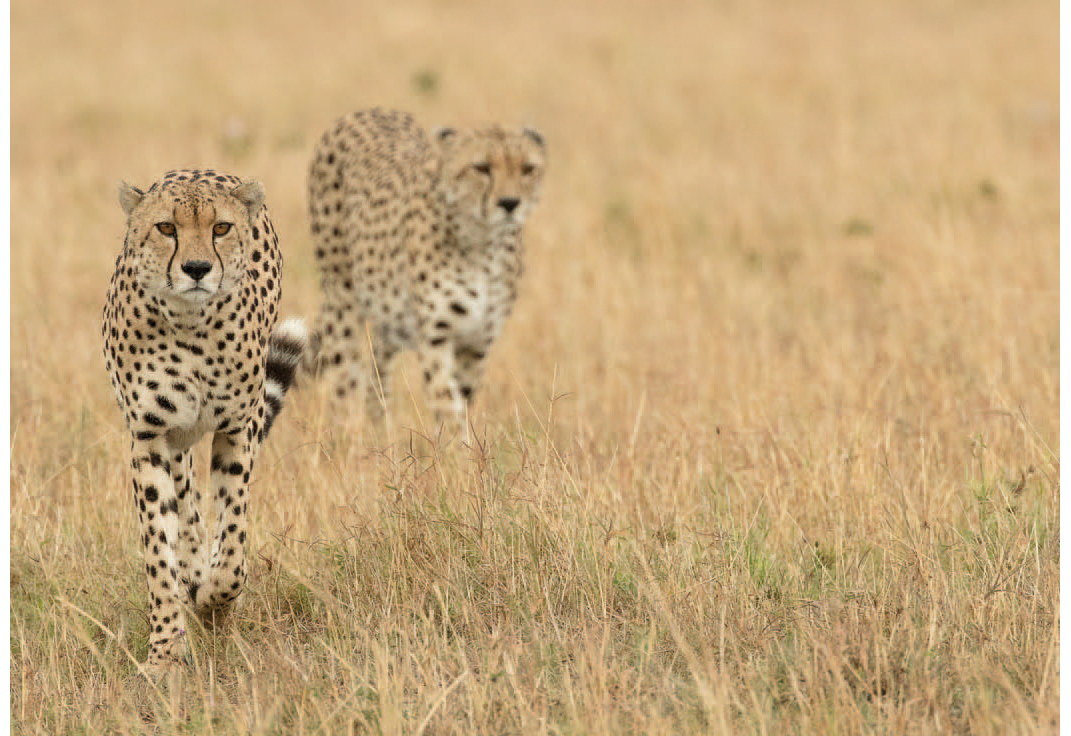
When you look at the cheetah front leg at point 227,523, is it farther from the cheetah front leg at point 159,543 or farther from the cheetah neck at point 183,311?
the cheetah neck at point 183,311

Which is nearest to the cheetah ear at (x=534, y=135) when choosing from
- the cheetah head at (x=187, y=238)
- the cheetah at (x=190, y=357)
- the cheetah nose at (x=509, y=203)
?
the cheetah nose at (x=509, y=203)

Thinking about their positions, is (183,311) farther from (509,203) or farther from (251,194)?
(509,203)

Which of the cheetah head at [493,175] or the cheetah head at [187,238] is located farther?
the cheetah head at [493,175]

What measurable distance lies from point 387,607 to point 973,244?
4238mm

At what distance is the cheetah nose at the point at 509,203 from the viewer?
4.62 m

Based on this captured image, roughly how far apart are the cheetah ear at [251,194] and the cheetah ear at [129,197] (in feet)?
0.63

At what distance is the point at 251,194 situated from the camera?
10.1 ft

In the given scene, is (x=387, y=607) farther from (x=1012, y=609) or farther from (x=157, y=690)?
(x=1012, y=609)

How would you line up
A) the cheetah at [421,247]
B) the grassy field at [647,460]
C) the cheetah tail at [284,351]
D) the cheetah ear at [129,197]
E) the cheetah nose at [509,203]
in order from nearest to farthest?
the grassy field at [647,460] → the cheetah ear at [129,197] → the cheetah tail at [284,351] → the cheetah nose at [509,203] → the cheetah at [421,247]

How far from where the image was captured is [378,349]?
5.38 metres

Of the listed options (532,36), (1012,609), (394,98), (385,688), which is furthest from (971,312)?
(532,36)

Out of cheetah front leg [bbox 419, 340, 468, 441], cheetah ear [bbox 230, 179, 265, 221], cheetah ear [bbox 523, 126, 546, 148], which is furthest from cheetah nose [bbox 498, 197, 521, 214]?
cheetah ear [bbox 230, 179, 265, 221]

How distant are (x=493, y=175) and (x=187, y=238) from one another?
193 centimetres

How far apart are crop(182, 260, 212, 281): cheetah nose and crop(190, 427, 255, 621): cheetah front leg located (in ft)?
1.84
